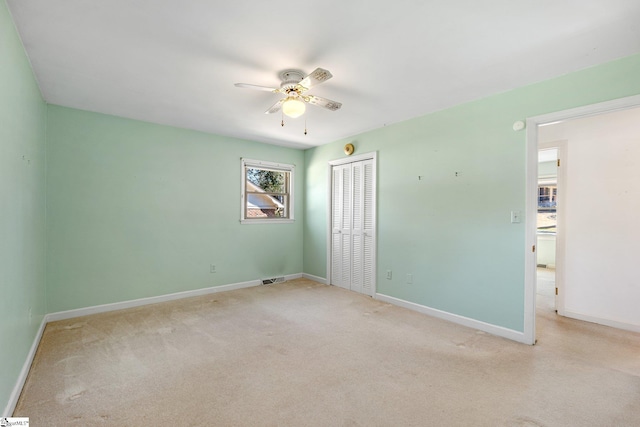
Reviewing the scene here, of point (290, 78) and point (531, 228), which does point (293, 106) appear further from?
point (531, 228)

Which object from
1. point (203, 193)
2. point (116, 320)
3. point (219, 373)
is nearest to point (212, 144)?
point (203, 193)

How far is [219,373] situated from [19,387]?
130 centimetres

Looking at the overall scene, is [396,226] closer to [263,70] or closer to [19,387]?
[263,70]

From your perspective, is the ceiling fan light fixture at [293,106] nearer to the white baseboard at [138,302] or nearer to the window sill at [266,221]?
the window sill at [266,221]

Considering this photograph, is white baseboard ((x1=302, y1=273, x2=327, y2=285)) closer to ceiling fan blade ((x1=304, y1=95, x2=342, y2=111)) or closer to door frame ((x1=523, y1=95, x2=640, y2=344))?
door frame ((x1=523, y1=95, x2=640, y2=344))

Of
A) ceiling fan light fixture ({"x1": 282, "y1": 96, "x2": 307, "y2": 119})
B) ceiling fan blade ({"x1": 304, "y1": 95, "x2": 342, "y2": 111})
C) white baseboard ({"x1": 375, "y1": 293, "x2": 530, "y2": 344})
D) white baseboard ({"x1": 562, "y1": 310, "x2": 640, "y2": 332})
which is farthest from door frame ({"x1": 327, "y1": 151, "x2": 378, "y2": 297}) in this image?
white baseboard ({"x1": 562, "y1": 310, "x2": 640, "y2": 332})

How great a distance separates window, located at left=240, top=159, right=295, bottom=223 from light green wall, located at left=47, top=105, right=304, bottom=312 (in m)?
0.16

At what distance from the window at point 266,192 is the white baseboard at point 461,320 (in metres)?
2.38

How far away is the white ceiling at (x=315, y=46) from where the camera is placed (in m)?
1.76

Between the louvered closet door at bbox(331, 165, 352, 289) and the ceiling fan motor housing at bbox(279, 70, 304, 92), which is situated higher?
the ceiling fan motor housing at bbox(279, 70, 304, 92)

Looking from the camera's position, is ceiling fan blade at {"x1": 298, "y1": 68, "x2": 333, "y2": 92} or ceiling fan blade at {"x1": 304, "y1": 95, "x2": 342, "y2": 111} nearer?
ceiling fan blade at {"x1": 298, "y1": 68, "x2": 333, "y2": 92}

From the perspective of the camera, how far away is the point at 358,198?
4602 mm

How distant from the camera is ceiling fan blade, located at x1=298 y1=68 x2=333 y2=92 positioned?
6.91 ft

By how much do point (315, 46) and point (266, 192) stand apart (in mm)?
3367
